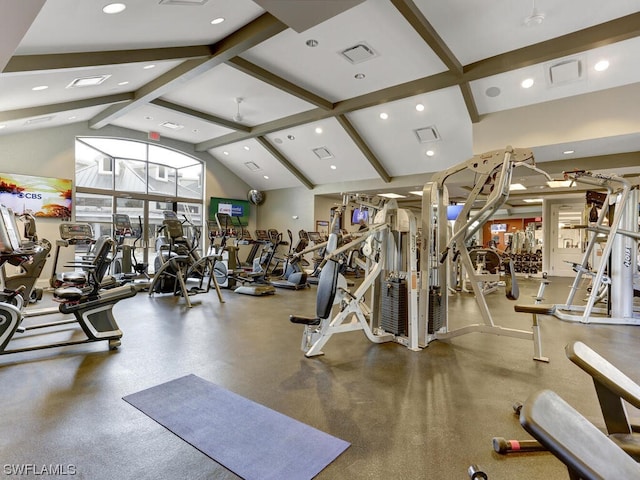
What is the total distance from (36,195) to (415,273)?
875cm

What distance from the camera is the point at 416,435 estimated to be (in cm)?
212

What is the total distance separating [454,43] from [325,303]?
489cm

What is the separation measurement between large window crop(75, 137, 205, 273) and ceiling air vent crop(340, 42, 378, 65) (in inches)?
232

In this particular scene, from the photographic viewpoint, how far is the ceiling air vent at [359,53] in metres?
5.68

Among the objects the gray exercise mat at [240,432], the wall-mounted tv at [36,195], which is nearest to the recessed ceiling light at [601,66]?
the gray exercise mat at [240,432]

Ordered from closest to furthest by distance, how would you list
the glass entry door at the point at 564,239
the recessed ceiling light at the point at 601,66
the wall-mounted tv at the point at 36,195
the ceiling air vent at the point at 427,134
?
the recessed ceiling light at the point at 601,66 → the wall-mounted tv at the point at 36,195 → the ceiling air vent at the point at 427,134 → the glass entry door at the point at 564,239

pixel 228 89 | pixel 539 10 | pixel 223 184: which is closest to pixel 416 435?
pixel 539 10

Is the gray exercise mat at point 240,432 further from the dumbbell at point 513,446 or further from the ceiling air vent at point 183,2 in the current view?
the ceiling air vent at point 183,2

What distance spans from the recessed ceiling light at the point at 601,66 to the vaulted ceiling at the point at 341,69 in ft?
0.21

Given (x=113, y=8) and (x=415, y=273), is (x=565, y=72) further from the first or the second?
(x=113, y=8)

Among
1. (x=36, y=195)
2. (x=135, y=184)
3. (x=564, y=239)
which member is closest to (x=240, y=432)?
(x=36, y=195)

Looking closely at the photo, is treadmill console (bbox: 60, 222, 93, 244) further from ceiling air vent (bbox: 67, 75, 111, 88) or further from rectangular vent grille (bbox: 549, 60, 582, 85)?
rectangular vent grille (bbox: 549, 60, 582, 85)

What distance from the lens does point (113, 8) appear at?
140 inches

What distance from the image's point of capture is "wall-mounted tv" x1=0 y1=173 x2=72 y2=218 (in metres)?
7.36
